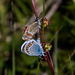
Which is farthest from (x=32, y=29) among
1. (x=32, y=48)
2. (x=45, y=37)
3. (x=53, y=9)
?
(x=53, y=9)

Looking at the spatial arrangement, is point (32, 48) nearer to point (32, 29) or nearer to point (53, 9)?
point (32, 29)

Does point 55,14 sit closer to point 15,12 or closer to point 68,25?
point 68,25

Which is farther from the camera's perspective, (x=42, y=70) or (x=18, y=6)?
(x=18, y=6)

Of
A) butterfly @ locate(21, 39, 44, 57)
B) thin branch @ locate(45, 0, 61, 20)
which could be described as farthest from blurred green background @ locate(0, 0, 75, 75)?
butterfly @ locate(21, 39, 44, 57)

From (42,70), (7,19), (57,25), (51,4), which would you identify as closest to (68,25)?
(57,25)

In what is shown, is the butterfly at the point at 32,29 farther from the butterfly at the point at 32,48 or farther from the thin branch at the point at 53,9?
the thin branch at the point at 53,9

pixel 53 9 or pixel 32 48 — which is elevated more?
pixel 53 9

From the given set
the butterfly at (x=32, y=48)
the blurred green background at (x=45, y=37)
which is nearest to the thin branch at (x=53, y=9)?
the blurred green background at (x=45, y=37)

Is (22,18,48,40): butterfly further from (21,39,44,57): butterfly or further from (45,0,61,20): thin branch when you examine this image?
(45,0,61,20): thin branch
